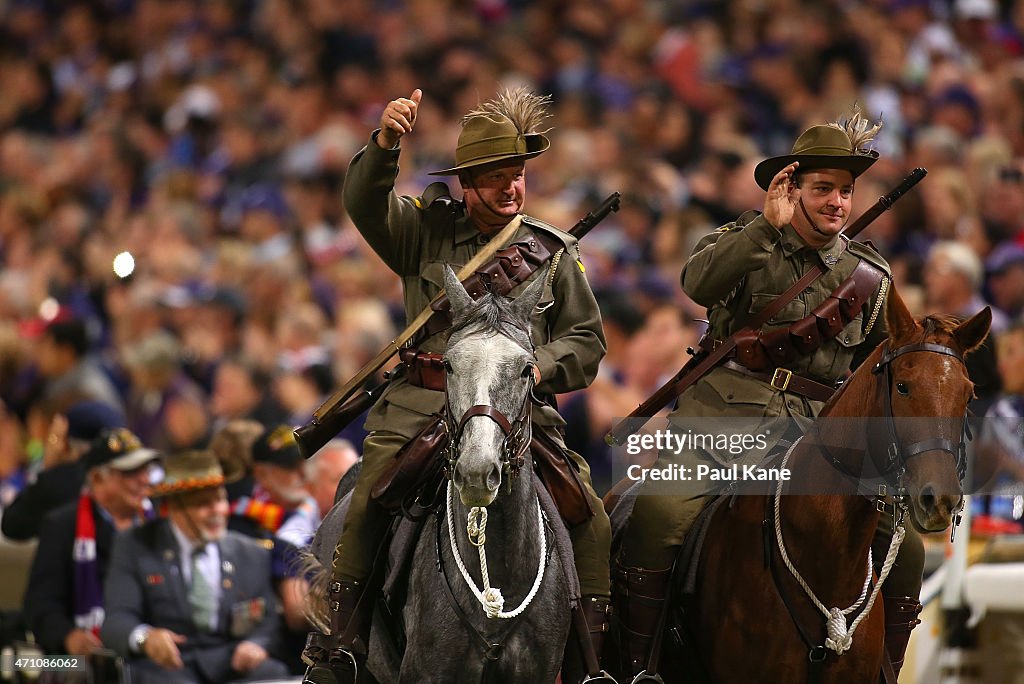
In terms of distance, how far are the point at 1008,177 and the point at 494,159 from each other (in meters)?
6.46

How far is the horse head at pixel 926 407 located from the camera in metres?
5.91

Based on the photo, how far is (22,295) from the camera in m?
17.7

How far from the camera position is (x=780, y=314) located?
7.35 m

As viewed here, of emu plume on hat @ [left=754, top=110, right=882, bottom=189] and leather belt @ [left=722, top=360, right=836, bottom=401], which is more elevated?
emu plume on hat @ [left=754, top=110, right=882, bottom=189]

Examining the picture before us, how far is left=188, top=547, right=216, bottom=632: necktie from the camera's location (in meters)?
9.70

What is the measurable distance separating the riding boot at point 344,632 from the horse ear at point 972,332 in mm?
2294

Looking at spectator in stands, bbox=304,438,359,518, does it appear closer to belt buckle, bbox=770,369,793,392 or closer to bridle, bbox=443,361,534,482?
belt buckle, bbox=770,369,793,392

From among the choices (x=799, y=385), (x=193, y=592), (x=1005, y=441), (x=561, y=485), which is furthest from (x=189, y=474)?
(x=1005, y=441)

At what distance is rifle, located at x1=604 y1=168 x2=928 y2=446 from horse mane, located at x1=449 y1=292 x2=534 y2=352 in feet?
5.13

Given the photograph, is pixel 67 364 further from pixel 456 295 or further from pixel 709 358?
pixel 456 295

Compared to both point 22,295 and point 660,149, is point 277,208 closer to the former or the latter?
point 22,295

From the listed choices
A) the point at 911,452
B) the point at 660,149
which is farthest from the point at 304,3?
the point at 911,452

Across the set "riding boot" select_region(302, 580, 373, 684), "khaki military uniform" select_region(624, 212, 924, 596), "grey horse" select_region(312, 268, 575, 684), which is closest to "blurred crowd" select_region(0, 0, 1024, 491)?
"khaki military uniform" select_region(624, 212, 924, 596)

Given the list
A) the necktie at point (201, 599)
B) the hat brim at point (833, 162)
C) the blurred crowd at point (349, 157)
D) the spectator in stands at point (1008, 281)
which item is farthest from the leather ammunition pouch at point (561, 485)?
the spectator in stands at point (1008, 281)
